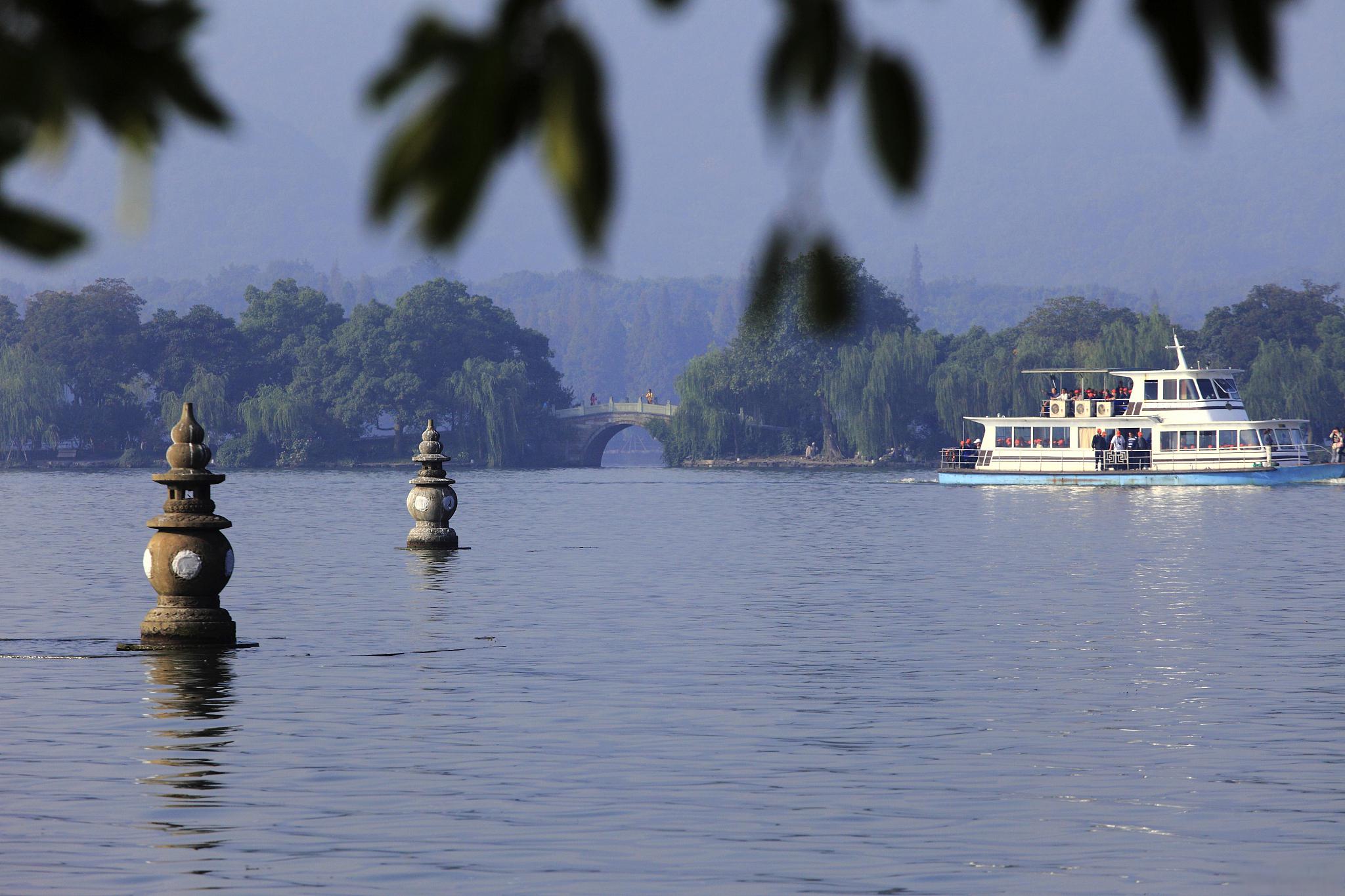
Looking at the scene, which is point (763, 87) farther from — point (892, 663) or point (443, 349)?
point (443, 349)

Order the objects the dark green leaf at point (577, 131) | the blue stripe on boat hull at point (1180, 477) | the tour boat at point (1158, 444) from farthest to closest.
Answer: the tour boat at point (1158, 444) → the blue stripe on boat hull at point (1180, 477) → the dark green leaf at point (577, 131)

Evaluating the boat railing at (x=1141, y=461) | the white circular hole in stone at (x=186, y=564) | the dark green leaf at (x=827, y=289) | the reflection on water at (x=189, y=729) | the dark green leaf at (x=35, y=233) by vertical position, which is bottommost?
the reflection on water at (x=189, y=729)

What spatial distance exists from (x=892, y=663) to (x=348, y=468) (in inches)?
5414

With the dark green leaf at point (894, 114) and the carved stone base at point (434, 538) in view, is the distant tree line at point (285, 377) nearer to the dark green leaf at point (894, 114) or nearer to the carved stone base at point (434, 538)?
the carved stone base at point (434, 538)

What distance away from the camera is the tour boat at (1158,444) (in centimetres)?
8919

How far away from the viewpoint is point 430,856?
12.1 meters

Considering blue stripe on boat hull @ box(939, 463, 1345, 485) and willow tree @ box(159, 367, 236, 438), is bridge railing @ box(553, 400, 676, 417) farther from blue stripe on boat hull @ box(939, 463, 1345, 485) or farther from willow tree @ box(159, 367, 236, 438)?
blue stripe on boat hull @ box(939, 463, 1345, 485)

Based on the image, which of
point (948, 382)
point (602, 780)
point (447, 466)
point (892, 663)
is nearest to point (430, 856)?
point (602, 780)

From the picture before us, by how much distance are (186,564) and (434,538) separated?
2153 cm

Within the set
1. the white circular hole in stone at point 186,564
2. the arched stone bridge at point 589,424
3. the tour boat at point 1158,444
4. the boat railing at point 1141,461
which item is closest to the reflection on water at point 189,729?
the white circular hole in stone at point 186,564

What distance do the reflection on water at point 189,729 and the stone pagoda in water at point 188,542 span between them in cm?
61

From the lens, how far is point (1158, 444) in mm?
92000

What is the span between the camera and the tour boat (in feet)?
293

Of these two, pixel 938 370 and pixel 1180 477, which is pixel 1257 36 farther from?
pixel 938 370
